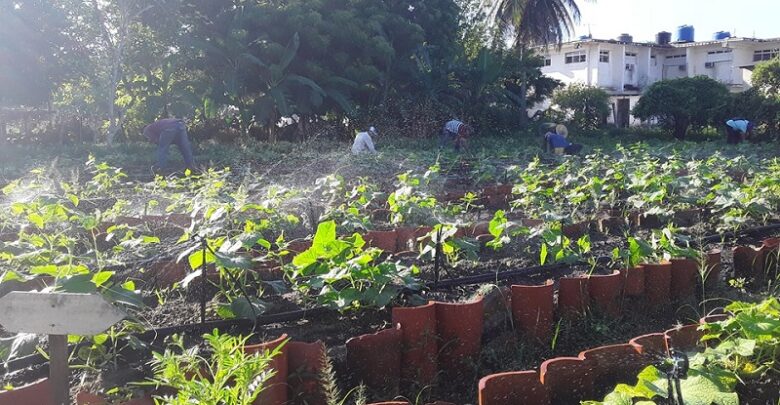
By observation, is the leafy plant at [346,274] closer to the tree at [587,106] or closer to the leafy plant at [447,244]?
the leafy plant at [447,244]

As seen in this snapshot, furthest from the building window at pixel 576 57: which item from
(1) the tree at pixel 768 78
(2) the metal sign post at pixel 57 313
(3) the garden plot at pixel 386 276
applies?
(2) the metal sign post at pixel 57 313

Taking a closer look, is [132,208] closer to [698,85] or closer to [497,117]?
[497,117]

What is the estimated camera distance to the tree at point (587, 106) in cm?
2261

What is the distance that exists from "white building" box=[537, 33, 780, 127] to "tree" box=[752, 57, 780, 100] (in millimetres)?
8178

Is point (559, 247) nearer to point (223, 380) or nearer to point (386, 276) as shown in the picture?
point (386, 276)

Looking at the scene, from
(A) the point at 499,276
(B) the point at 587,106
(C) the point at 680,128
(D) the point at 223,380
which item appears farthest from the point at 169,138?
(C) the point at 680,128

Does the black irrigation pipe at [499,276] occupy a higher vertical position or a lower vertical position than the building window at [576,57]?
lower

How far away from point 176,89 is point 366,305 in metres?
14.2

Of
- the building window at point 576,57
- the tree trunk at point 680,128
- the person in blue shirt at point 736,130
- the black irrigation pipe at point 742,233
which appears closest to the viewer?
the black irrigation pipe at point 742,233

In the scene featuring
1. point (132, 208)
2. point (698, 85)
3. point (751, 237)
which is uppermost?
point (698, 85)

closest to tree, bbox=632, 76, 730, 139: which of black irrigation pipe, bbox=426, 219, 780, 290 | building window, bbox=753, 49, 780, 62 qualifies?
building window, bbox=753, 49, 780, 62

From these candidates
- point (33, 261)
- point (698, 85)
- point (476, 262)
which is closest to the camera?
point (33, 261)

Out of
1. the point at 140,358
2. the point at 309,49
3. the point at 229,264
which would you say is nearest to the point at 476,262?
the point at 229,264

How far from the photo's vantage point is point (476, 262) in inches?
141
